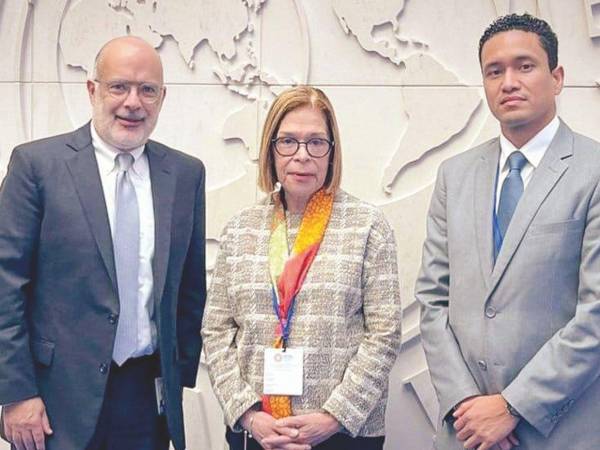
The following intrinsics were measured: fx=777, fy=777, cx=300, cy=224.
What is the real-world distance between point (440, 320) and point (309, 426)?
17.0 inches

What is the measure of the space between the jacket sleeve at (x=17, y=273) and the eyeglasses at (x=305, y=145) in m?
0.65

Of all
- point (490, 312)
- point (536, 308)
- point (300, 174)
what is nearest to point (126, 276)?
point (300, 174)

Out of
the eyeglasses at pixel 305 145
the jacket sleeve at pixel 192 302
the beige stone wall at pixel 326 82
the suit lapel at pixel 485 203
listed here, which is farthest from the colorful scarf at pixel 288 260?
the beige stone wall at pixel 326 82

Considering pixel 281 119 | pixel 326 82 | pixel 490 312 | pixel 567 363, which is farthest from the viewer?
pixel 326 82

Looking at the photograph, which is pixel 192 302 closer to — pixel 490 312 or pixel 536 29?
pixel 490 312

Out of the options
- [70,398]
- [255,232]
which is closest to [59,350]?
[70,398]

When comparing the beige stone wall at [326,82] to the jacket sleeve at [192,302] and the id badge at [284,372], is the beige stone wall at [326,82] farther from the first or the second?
the id badge at [284,372]

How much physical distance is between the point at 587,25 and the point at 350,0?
90cm

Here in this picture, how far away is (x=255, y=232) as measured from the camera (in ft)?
7.02

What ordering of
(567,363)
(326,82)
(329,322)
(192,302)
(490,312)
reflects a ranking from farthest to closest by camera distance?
(326,82), (192,302), (329,322), (490,312), (567,363)

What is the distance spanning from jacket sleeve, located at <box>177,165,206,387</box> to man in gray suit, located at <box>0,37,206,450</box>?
114mm

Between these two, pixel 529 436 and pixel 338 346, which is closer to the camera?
pixel 529 436

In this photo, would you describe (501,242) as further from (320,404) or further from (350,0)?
(350,0)

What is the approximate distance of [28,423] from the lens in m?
1.99
